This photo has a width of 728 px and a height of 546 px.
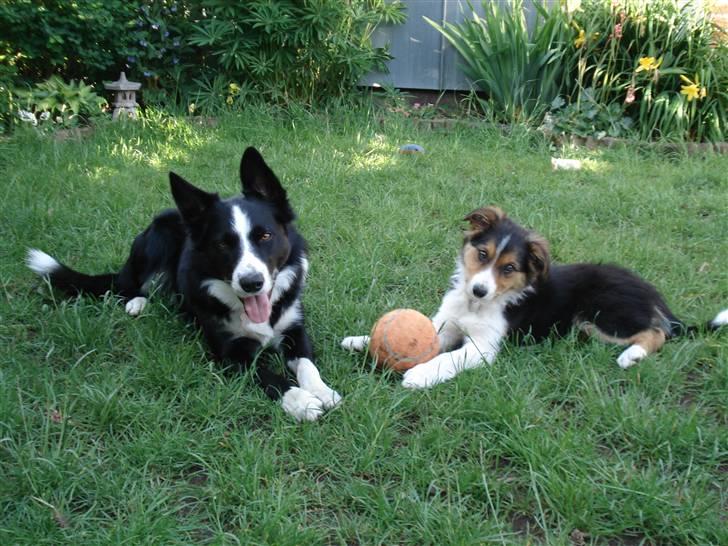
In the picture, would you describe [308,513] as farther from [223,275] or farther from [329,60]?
[329,60]

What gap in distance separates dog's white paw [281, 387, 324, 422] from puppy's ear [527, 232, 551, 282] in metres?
1.34

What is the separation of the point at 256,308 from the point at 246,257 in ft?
0.87

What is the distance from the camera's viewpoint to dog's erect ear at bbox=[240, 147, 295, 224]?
2.94 meters

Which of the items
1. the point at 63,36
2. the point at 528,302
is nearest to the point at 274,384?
the point at 528,302

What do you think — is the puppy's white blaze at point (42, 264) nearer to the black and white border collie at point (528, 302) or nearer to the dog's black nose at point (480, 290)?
the black and white border collie at point (528, 302)

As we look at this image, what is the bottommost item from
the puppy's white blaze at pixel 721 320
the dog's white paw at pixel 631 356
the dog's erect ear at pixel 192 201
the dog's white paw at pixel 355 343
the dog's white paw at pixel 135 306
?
the dog's white paw at pixel 135 306

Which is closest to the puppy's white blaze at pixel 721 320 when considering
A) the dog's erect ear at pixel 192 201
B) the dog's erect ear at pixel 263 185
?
the dog's erect ear at pixel 263 185

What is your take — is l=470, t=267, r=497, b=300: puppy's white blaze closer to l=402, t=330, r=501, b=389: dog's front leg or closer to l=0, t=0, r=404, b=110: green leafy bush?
l=402, t=330, r=501, b=389: dog's front leg

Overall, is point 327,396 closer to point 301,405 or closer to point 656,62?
point 301,405

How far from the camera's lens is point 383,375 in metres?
2.75

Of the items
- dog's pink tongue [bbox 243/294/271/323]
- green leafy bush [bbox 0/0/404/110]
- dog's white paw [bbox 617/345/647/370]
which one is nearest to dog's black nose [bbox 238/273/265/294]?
dog's pink tongue [bbox 243/294/271/323]

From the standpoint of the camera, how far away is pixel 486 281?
3082mm

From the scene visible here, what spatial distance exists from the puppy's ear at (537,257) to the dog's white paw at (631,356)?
0.56 m

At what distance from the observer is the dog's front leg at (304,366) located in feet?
8.54
